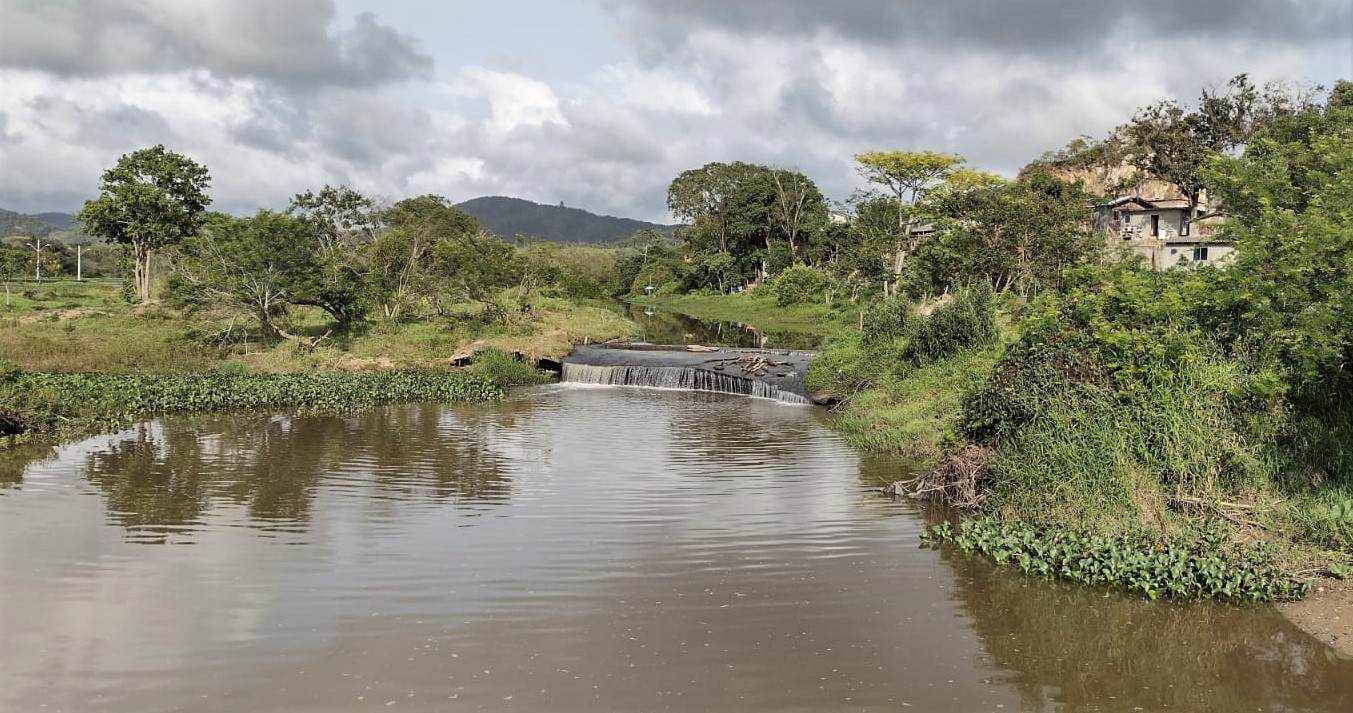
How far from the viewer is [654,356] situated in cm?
3466

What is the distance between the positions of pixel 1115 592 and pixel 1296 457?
3.26 metres

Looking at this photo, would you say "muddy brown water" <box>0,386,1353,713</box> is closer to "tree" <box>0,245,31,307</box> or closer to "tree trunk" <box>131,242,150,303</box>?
"tree trunk" <box>131,242,150,303</box>

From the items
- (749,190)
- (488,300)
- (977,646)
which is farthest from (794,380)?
(749,190)

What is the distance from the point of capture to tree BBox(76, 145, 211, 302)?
40656 millimetres

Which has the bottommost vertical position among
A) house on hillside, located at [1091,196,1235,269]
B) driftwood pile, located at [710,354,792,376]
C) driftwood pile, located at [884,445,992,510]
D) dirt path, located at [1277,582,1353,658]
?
dirt path, located at [1277,582,1353,658]

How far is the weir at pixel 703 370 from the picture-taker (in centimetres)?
2902

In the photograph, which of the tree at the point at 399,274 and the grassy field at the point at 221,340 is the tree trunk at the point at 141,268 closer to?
the grassy field at the point at 221,340

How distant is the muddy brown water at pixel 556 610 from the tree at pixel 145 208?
29.7m

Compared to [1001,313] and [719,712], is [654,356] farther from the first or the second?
[719,712]

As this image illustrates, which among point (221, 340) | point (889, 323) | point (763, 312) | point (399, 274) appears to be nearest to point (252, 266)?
point (221, 340)

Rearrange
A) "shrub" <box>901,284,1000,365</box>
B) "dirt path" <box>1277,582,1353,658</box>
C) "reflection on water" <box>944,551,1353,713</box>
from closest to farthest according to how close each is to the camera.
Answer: "reflection on water" <box>944,551,1353,713</box>, "dirt path" <box>1277,582,1353,658</box>, "shrub" <box>901,284,1000,365</box>

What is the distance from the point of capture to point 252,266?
30.9 meters

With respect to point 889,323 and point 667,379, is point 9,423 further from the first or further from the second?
point 889,323

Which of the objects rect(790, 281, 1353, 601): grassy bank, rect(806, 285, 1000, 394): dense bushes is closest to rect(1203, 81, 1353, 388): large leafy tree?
rect(790, 281, 1353, 601): grassy bank
